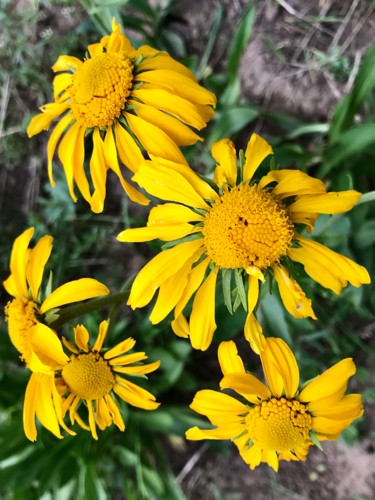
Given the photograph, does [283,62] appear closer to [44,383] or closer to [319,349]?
[319,349]

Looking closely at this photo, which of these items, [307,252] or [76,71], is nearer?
[307,252]

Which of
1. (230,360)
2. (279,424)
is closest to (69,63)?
(230,360)

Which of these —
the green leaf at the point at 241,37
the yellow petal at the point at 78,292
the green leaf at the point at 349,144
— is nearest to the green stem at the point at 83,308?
the yellow petal at the point at 78,292

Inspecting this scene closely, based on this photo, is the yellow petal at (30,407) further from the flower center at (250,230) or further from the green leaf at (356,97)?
the green leaf at (356,97)

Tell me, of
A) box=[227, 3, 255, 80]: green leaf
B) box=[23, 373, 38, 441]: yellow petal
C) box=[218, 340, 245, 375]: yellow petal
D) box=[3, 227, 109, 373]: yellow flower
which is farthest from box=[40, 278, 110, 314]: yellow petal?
box=[227, 3, 255, 80]: green leaf

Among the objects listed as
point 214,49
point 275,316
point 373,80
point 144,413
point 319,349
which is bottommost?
point 144,413

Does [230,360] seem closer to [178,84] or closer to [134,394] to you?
[134,394]

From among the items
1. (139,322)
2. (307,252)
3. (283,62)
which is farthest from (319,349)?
(283,62)

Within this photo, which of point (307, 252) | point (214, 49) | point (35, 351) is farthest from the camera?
point (214, 49)

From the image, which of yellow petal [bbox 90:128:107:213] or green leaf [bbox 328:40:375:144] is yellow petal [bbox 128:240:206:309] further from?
green leaf [bbox 328:40:375:144]
